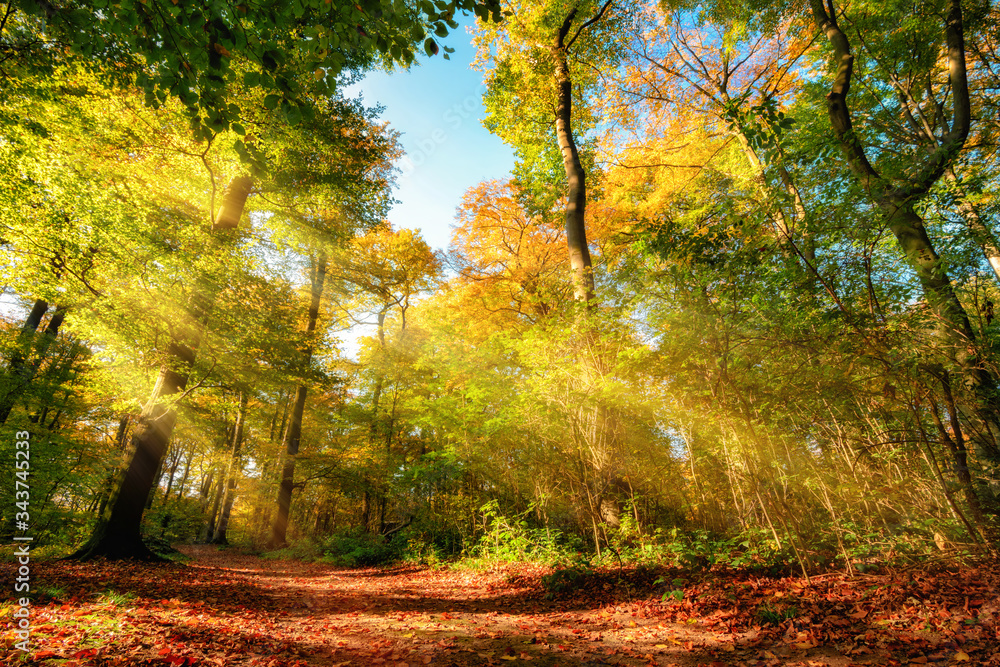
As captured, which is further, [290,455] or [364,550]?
[290,455]

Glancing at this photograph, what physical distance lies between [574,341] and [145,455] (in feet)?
26.7

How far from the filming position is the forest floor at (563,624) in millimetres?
2625

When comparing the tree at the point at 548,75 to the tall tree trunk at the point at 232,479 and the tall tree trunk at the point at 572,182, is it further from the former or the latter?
the tall tree trunk at the point at 232,479

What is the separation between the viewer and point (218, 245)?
21.9 ft

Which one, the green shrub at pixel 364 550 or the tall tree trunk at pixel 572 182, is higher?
the tall tree trunk at pixel 572 182

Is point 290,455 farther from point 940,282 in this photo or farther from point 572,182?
point 940,282

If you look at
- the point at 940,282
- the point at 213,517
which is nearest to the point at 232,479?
the point at 213,517

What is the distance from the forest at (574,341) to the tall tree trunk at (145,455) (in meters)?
0.06

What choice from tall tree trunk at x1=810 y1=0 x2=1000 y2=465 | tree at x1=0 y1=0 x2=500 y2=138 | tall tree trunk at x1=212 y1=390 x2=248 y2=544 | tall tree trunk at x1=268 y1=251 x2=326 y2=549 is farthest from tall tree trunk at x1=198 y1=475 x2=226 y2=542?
tall tree trunk at x1=810 y1=0 x2=1000 y2=465

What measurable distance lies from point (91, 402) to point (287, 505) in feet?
21.8

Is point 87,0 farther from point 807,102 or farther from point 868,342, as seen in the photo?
point 807,102

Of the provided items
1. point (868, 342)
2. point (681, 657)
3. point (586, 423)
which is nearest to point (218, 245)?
point (586, 423)

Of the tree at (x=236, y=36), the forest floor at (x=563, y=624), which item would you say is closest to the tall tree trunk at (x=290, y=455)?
the forest floor at (x=563, y=624)

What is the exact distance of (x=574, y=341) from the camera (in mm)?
6523
